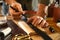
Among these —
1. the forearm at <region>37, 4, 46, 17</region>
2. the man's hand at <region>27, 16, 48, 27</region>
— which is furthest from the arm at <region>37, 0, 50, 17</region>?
the man's hand at <region>27, 16, 48, 27</region>

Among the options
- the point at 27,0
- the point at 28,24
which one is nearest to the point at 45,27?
the point at 28,24

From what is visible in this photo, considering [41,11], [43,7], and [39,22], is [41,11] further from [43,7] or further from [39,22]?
[39,22]

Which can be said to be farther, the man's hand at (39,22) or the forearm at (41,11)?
the forearm at (41,11)

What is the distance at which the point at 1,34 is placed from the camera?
63 centimetres

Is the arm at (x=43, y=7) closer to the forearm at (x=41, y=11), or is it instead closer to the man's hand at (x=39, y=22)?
the forearm at (x=41, y=11)

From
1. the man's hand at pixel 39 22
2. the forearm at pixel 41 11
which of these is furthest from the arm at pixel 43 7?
the man's hand at pixel 39 22

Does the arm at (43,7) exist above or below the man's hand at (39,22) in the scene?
above

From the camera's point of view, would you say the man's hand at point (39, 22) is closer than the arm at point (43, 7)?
Yes

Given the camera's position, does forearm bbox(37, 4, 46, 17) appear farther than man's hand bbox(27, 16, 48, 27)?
Yes

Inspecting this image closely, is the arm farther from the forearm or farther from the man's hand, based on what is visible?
the man's hand

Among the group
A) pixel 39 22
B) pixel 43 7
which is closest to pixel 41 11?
pixel 43 7

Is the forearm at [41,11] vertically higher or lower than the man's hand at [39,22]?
higher

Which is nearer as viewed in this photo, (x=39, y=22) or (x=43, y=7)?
(x=39, y=22)

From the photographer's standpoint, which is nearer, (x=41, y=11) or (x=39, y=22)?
(x=39, y=22)
